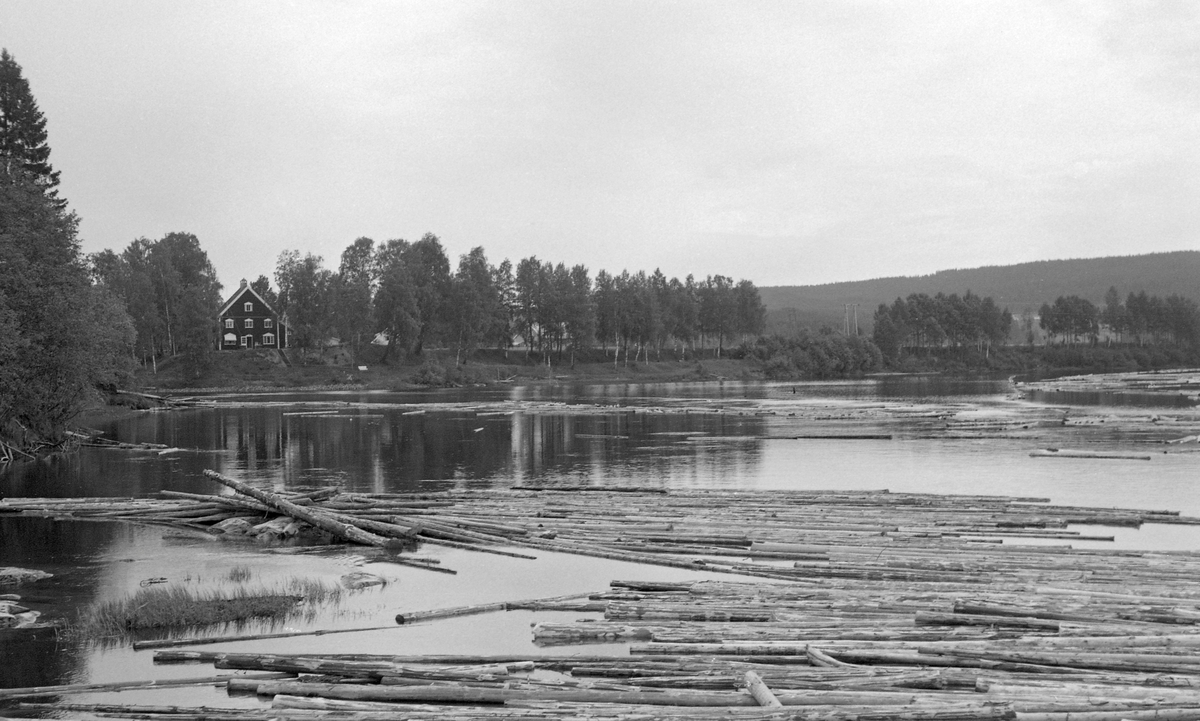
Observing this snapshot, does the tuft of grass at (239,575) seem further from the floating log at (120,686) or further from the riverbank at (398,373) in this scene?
the riverbank at (398,373)

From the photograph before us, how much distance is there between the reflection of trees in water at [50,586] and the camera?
53.0ft

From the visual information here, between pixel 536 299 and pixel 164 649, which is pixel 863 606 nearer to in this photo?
pixel 164 649

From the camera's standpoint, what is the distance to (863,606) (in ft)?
53.9

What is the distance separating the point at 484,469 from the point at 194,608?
25702 mm

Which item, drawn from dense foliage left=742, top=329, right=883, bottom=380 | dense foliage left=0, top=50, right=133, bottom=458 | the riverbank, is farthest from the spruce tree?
dense foliage left=742, top=329, right=883, bottom=380

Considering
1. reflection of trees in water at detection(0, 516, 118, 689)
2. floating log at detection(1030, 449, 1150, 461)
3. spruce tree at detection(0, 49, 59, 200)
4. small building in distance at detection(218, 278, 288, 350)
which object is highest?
spruce tree at detection(0, 49, 59, 200)

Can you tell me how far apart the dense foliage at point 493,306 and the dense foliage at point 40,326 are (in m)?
78.3

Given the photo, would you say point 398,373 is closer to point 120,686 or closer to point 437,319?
point 437,319

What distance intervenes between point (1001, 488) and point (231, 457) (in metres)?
33.8

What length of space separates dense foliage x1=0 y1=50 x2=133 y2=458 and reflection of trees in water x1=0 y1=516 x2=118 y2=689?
19.4 metres

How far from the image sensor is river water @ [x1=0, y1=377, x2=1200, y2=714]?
18.7m

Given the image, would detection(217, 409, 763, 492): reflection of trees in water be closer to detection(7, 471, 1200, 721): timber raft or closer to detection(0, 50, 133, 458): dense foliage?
detection(0, 50, 133, 458): dense foliage

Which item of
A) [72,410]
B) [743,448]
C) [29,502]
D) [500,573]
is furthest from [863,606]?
[72,410]

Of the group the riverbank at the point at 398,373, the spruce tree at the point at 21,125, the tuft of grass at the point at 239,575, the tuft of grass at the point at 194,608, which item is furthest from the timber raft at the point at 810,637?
the riverbank at the point at 398,373
